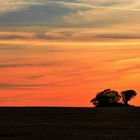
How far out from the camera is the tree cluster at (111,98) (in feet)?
482

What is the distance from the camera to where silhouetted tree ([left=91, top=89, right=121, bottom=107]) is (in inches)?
5792

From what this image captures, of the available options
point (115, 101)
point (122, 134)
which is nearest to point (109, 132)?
point (122, 134)

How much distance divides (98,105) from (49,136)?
4030 inches

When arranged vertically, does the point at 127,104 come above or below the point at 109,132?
above

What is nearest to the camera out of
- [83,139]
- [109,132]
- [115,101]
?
[83,139]

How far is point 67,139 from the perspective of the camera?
42969 mm

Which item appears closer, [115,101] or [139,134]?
[139,134]

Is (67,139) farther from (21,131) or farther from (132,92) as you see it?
(132,92)

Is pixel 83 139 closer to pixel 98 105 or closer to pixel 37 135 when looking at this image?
pixel 37 135

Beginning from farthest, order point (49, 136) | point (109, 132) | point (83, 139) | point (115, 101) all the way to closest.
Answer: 1. point (115, 101)
2. point (109, 132)
3. point (49, 136)
4. point (83, 139)

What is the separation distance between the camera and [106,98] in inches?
5812

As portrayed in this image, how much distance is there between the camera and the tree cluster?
147000 millimetres

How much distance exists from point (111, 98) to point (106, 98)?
3.89 feet

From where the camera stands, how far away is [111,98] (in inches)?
5807
